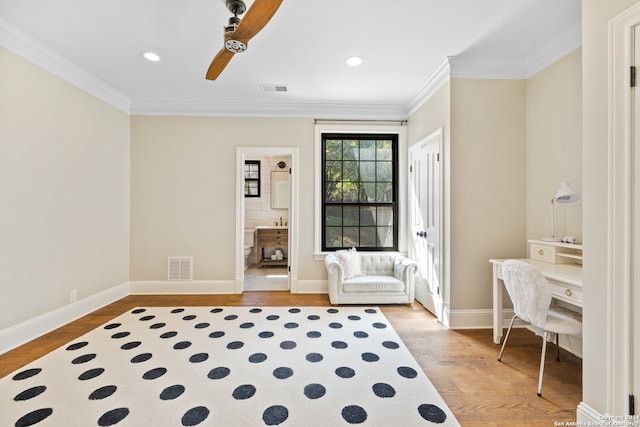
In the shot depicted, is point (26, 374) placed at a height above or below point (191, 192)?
below

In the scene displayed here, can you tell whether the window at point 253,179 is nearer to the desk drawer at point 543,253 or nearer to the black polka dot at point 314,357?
the black polka dot at point 314,357

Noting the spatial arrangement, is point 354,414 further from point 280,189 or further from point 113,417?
point 280,189

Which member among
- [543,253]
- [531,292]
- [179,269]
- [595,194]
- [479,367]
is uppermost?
[595,194]

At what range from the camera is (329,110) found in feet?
14.1

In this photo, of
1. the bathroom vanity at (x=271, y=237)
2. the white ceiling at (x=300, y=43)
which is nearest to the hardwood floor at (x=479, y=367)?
the white ceiling at (x=300, y=43)

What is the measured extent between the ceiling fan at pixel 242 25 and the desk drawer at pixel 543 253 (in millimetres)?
2880

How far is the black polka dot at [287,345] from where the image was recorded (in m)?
2.55

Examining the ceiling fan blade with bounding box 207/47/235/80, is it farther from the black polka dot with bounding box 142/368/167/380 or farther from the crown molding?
the black polka dot with bounding box 142/368/167/380

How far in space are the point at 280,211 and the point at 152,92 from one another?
351cm

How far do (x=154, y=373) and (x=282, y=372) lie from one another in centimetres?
95

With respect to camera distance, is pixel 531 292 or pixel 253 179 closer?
pixel 531 292

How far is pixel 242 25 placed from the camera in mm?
1694

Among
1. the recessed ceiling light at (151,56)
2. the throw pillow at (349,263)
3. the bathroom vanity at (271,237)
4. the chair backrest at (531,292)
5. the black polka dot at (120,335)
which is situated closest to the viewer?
the chair backrest at (531,292)

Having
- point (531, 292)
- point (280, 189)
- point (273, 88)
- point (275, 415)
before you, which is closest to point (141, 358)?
point (275, 415)
